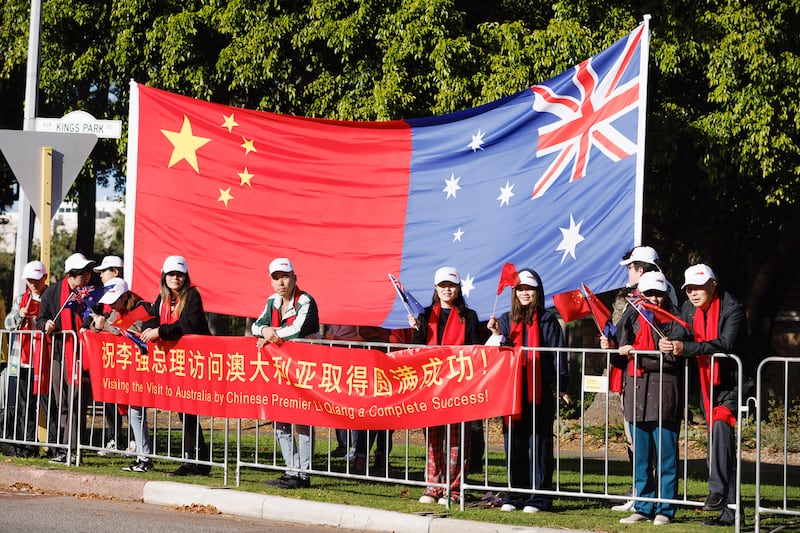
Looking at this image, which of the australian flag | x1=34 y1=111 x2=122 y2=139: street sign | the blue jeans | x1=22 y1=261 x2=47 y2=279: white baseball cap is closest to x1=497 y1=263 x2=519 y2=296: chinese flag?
the blue jeans

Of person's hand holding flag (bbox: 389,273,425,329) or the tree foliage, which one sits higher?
the tree foliage

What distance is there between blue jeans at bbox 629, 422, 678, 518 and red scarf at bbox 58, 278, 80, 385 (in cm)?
500

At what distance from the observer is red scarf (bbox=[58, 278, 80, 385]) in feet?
35.7

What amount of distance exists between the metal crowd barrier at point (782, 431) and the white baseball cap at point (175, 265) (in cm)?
476

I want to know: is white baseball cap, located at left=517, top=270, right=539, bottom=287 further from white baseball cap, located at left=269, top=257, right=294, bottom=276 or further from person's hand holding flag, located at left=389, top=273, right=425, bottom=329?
white baseball cap, located at left=269, top=257, right=294, bottom=276

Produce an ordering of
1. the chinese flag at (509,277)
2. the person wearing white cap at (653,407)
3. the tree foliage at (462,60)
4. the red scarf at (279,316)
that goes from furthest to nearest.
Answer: the tree foliage at (462,60)
the red scarf at (279,316)
the chinese flag at (509,277)
the person wearing white cap at (653,407)

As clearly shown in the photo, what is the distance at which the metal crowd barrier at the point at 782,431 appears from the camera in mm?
7836

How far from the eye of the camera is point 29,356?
11.5 meters

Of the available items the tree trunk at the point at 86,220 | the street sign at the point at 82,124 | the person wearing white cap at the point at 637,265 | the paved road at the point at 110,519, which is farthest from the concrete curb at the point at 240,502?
the tree trunk at the point at 86,220

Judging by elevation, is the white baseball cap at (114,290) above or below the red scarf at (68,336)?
above

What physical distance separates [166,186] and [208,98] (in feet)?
16.5

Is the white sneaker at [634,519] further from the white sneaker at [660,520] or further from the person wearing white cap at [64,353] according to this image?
the person wearing white cap at [64,353]

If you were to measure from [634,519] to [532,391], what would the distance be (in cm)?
115

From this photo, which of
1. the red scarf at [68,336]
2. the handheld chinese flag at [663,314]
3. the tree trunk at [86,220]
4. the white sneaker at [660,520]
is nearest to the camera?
the white sneaker at [660,520]
